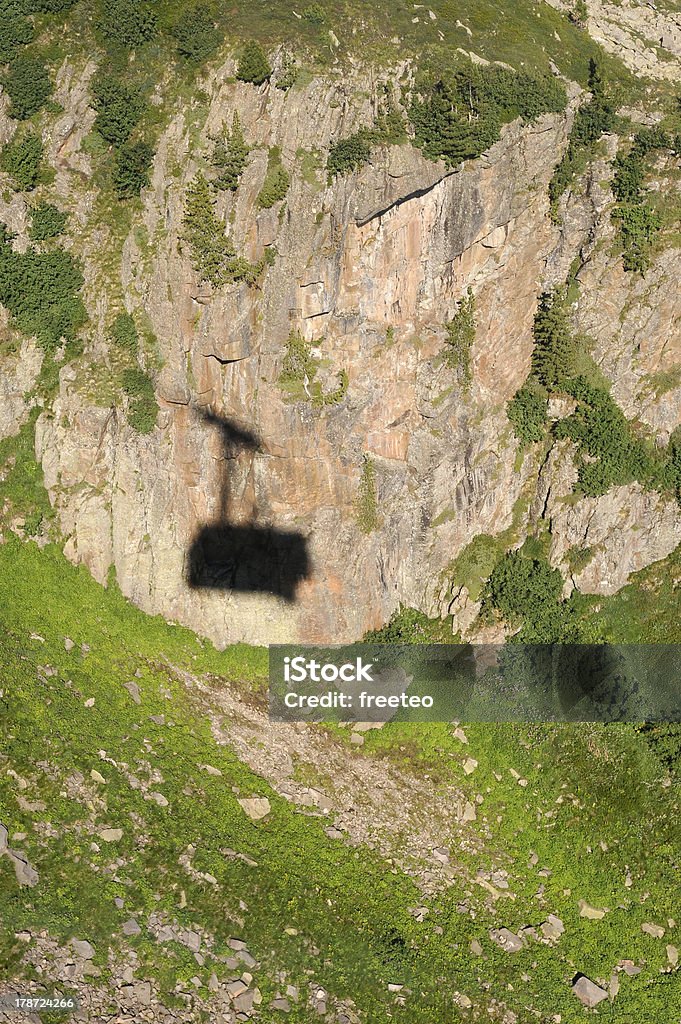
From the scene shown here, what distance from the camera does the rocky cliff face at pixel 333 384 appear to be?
2370cm

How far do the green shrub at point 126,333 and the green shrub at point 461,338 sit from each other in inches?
412

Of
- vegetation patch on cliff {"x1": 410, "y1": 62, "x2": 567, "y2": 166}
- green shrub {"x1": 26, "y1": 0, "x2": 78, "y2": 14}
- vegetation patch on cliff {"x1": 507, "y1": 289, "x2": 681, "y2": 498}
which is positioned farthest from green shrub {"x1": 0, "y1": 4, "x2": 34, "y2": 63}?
vegetation patch on cliff {"x1": 507, "y1": 289, "x2": 681, "y2": 498}

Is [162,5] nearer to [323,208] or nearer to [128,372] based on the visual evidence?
[323,208]

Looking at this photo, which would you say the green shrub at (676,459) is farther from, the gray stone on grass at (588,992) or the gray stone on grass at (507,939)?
the gray stone on grass at (588,992)

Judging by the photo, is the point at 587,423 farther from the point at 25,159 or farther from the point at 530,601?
the point at 25,159

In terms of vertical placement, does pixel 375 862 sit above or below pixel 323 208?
below

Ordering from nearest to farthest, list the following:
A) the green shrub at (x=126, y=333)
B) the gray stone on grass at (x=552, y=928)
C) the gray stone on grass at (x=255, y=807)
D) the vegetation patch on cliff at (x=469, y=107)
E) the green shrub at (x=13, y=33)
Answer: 1. the gray stone on grass at (x=552, y=928)
2. the gray stone on grass at (x=255, y=807)
3. the vegetation patch on cliff at (x=469, y=107)
4. the green shrub at (x=126, y=333)
5. the green shrub at (x=13, y=33)

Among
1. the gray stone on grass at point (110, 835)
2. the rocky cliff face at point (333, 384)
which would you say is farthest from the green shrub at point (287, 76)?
the gray stone on grass at point (110, 835)

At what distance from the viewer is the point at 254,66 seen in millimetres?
23203

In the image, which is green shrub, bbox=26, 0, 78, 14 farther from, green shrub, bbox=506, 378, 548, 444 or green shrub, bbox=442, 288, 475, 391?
green shrub, bbox=506, 378, 548, 444

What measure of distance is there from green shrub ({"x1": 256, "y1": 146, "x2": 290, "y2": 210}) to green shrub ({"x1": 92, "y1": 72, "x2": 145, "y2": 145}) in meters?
5.26

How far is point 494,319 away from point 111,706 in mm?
18233

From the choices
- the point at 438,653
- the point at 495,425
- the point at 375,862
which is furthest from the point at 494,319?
the point at 375,862

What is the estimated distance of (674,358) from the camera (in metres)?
27.8
